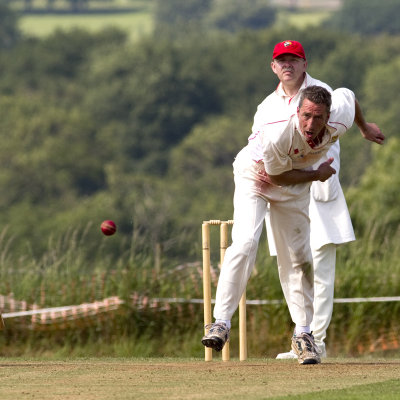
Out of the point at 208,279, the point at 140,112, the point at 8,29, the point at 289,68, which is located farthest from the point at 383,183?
the point at 8,29

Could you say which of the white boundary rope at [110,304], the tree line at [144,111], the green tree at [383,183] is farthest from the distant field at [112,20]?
the white boundary rope at [110,304]

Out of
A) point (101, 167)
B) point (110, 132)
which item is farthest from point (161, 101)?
point (101, 167)

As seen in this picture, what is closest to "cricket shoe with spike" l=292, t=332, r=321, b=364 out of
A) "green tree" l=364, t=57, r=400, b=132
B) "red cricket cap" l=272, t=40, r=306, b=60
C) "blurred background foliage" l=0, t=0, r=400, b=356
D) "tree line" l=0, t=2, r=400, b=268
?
"red cricket cap" l=272, t=40, r=306, b=60

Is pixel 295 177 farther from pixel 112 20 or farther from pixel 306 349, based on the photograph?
pixel 112 20

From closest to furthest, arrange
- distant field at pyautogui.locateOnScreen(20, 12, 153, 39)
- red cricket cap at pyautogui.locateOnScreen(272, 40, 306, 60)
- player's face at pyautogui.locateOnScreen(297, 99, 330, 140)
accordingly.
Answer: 1. player's face at pyautogui.locateOnScreen(297, 99, 330, 140)
2. red cricket cap at pyautogui.locateOnScreen(272, 40, 306, 60)
3. distant field at pyautogui.locateOnScreen(20, 12, 153, 39)

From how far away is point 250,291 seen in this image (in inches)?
385

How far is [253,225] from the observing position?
6227 mm

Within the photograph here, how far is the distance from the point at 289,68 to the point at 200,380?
5.93ft

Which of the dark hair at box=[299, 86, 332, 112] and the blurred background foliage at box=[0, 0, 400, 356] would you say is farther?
the blurred background foliage at box=[0, 0, 400, 356]

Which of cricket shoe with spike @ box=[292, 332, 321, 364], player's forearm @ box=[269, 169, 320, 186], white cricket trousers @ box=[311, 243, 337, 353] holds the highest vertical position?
player's forearm @ box=[269, 169, 320, 186]

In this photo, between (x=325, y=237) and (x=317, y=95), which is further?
(x=325, y=237)

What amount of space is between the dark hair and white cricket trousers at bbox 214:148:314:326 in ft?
1.66

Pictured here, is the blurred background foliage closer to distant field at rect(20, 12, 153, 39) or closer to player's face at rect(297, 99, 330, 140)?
distant field at rect(20, 12, 153, 39)

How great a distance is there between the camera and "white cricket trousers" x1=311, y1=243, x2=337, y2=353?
7.50 metres
